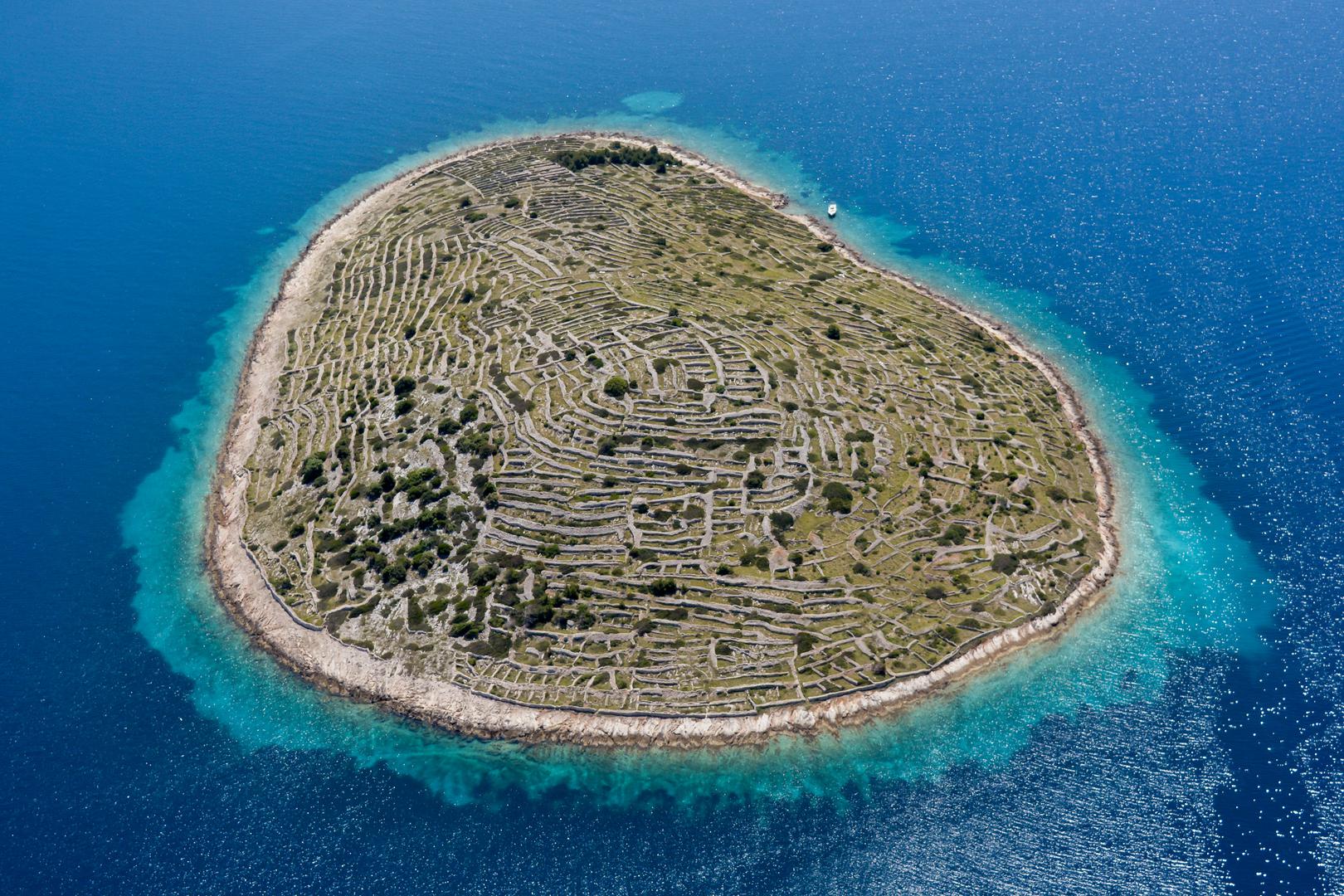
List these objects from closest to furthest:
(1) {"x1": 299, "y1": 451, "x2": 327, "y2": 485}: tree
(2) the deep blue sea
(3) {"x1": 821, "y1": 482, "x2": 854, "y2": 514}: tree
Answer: (2) the deep blue sea < (3) {"x1": 821, "y1": 482, "x2": 854, "y2": 514}: tree < (1) {"x1": 299, "y1": 451, "x2": 327, "y2": 485}: tree

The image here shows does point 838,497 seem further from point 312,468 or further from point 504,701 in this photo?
point 312,468

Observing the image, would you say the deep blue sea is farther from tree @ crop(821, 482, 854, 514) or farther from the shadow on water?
tree @ crop(821, 482, 854, 514)

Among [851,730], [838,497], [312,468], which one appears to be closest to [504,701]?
[851,730]

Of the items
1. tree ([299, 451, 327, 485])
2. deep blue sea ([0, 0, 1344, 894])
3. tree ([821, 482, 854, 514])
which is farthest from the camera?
tree ([299, 451, 327, 485])

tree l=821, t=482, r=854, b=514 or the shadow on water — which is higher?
tree l=821, t=482, r=854, b=514

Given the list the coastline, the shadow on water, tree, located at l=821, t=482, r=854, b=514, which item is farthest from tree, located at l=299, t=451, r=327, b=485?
tree, located at l=821, t=482, r=854, b=514

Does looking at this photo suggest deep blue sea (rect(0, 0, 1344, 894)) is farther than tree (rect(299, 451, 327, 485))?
No

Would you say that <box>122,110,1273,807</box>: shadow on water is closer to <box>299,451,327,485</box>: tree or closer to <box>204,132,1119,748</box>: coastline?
<box>204,132,1119,748</box>: coastline
